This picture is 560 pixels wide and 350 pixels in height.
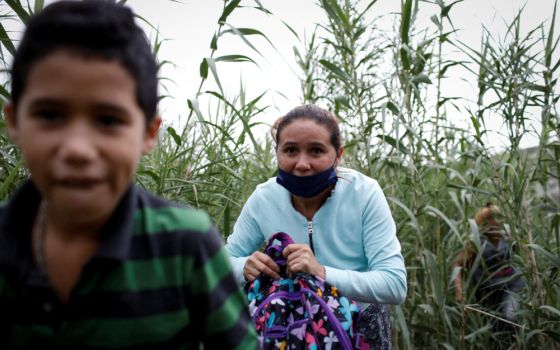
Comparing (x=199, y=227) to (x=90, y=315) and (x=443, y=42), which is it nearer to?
(x=90, y=315)

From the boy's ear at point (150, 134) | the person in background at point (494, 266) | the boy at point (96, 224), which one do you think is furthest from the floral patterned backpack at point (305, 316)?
the person in background at point (494, 266)

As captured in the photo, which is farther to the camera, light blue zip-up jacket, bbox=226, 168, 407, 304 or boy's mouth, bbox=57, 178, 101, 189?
light blue zip-up jacket, bbox=226, 168, 407, 304

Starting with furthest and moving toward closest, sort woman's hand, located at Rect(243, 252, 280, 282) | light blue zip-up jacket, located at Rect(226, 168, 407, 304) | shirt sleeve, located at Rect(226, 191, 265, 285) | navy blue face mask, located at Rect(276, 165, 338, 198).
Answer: shirt sleeve, located at Rect(226, 191, 265, 285), navy blue face mask, located at Rect(276, 165, 338, 198), light blue zip-up jacket, located at Rect(226, 168, 407, 304), woman's hand, located at Rect(243, 252, 280, 282)

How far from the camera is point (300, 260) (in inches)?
67.4

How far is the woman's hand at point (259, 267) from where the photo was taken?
1.78m

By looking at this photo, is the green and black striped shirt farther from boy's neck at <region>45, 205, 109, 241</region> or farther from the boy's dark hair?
the boy's dark hair

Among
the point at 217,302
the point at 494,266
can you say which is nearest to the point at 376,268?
the point at 217,302

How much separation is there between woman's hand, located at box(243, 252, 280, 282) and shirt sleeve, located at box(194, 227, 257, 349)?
34.9 inches

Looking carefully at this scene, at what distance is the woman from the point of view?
1910 mm

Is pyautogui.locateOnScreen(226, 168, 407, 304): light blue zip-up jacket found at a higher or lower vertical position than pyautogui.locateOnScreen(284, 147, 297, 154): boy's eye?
lower

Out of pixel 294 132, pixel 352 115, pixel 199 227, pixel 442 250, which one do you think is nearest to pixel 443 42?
pixel 352 115

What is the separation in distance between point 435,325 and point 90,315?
271 cm

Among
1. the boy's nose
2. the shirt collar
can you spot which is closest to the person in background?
the shirt collar

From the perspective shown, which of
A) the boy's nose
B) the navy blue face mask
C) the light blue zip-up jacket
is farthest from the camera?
the navy blue face mask
